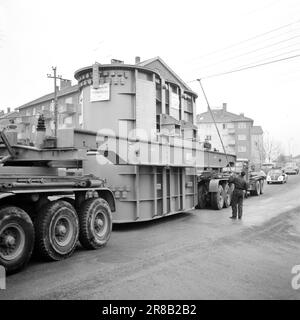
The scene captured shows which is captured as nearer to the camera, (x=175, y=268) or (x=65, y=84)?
(x=175, y=268)

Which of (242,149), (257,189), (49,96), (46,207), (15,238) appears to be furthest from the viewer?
(242,149)

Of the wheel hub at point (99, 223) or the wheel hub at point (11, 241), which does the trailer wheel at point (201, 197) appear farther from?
the wheel hub at point (11, 241)

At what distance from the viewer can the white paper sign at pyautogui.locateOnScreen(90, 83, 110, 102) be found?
593 inches

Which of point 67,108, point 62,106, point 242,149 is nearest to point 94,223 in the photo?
point 67,108

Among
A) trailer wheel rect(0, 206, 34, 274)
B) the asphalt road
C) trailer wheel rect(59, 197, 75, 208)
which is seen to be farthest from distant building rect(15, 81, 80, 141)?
trailer wheel rect(0, 206, 34, 274)

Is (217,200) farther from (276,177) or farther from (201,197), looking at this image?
(276,177)

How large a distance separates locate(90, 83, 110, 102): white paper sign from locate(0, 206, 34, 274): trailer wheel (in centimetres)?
942

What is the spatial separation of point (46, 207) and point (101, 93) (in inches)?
356

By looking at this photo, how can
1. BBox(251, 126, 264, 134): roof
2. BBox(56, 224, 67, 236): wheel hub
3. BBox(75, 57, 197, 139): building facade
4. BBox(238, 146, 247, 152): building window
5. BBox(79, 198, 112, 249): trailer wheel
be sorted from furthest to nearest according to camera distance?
BBox(251, 126, 264, 134): roof < BBox(238, 146, 247, 152): building window < BBox(75, 57, 197, 139): building facade < BBox(79, 198, 112, 249): trailer wheel < BBox(56, 224, 67, 236): wheel hub

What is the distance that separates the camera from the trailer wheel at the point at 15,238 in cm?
588

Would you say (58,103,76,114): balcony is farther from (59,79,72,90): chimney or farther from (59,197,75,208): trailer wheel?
(59,197,75,208): trailer wheel

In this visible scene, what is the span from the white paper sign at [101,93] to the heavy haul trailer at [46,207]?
20.0ft

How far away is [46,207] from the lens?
6828 mm
